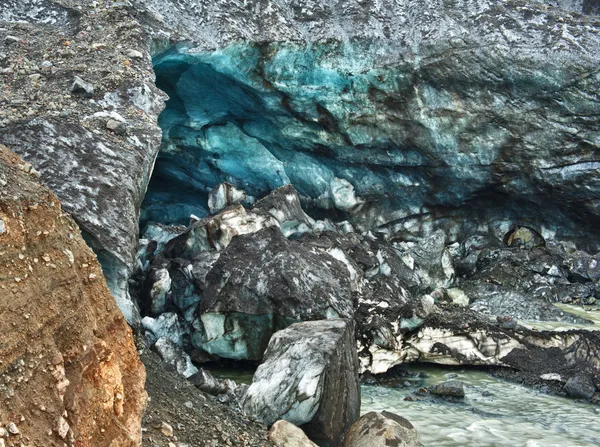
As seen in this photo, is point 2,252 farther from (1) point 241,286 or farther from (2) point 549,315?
(2) point 549,315

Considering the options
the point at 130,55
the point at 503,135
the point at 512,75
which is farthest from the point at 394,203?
the point at 130,55

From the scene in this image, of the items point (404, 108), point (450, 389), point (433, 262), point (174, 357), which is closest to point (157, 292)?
point (174, 357)

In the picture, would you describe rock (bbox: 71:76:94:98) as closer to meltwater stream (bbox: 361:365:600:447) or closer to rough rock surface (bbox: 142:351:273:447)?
rough rock surface (bbox: 142:351:273:447)

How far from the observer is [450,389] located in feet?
24.4

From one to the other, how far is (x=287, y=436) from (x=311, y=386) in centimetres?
56

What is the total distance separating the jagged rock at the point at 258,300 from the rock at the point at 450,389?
1386 millimetres

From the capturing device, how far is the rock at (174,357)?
21.8 ft

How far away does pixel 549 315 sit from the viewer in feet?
37.2

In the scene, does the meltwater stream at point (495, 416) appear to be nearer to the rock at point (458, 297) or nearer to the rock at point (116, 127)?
the rock at point (458, 297)

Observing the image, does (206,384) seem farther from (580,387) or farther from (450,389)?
(580,387)

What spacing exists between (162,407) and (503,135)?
1042 cm

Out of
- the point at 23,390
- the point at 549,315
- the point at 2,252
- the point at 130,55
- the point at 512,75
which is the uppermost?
the point at 512,75

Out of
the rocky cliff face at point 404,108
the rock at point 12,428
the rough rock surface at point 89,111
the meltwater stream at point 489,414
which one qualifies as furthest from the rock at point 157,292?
the rock at point 12,428

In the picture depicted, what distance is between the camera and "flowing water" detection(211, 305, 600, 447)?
20.1ft
